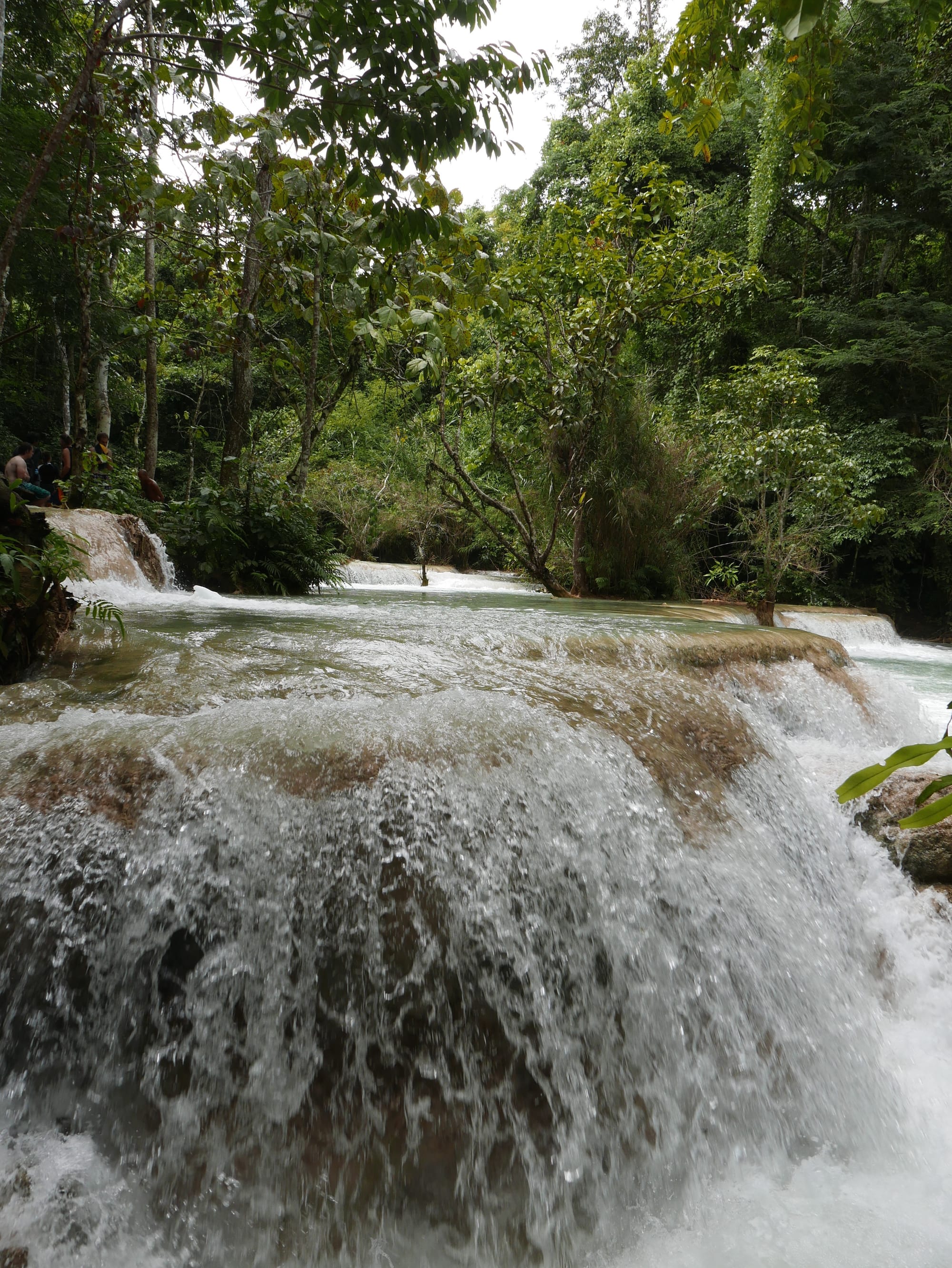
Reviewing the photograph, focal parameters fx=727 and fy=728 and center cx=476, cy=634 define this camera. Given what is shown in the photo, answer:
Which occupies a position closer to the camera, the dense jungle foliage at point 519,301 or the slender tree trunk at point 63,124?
the dense jungle foliage at point 519,301

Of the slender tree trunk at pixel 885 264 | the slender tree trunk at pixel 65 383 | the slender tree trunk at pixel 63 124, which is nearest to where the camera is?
the slender tree trunk at pixel 63 124

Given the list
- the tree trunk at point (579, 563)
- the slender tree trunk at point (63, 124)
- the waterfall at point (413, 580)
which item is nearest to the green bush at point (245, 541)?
the slender tree trunk at point (63, 124)

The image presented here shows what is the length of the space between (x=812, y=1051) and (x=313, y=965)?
1769 millimetres

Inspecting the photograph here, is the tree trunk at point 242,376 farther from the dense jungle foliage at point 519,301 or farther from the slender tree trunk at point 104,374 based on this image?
the slender tree trunk at point 104,374

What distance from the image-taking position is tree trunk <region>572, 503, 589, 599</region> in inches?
430

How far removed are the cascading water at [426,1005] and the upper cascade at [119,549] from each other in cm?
358

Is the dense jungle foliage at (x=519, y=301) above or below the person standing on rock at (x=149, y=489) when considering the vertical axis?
above

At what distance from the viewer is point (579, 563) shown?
36.5ft

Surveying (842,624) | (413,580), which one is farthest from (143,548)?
(842,624)

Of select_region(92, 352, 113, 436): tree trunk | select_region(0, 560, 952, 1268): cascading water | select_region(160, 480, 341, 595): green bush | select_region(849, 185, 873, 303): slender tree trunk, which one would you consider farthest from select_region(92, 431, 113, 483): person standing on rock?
select_region(849, 185, 873, 303): slender tree trunk

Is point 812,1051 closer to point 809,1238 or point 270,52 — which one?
point 809,1238

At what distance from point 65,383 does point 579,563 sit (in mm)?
11377

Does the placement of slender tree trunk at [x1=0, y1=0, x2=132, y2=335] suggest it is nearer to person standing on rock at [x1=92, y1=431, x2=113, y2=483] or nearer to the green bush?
the green bush

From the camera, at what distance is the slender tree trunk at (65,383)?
14.4 meters
